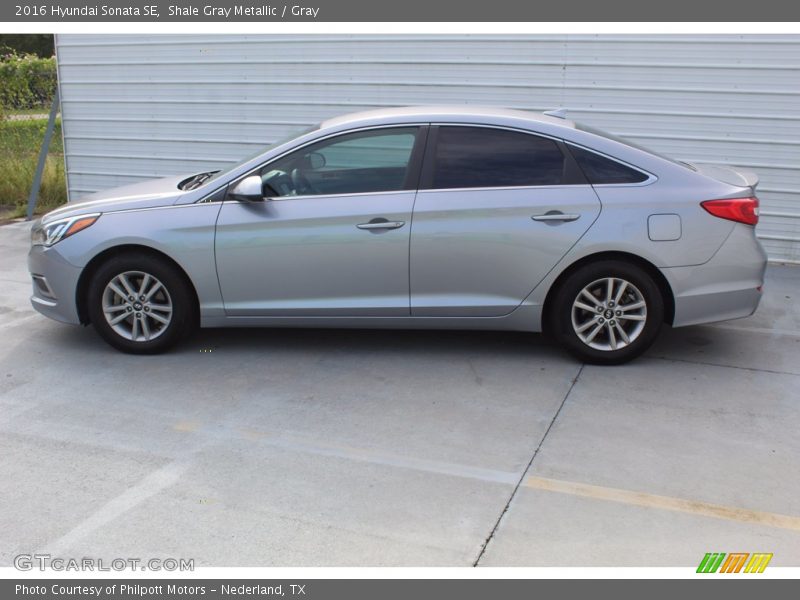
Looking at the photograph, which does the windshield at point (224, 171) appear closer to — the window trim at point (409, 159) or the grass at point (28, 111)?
the window trim at point (409, 159)

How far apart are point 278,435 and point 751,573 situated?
241 cm

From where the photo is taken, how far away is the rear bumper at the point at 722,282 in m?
5.39

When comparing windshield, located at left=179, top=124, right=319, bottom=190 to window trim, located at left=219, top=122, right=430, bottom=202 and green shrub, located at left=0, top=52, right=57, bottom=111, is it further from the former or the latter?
green shrub, located at left=0, top=52, right=57, bottom=111

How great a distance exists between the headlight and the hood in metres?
0.06

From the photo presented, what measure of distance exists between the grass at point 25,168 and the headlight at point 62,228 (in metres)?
5.35

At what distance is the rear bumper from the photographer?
5387 mm

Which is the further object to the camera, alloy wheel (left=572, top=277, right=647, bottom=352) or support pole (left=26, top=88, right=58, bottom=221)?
support pole (left=26, top=88, right=58, bottom=221)

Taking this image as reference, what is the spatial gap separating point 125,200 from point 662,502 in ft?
13.0

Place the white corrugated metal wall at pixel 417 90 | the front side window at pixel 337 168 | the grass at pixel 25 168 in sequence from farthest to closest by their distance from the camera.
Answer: the grass at pixel 25 168, the white corrugated metal wall at pixel 417 90, the front side window at pixel 337 168

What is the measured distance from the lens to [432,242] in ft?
17.8

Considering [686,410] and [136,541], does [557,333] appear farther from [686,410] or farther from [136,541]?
[136,541]

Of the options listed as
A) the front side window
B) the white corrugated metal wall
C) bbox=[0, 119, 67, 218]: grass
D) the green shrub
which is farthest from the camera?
the green shrub

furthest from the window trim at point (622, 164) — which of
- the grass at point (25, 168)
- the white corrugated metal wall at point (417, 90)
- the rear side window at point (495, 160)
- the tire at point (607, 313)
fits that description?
the grass at point (25, 168)

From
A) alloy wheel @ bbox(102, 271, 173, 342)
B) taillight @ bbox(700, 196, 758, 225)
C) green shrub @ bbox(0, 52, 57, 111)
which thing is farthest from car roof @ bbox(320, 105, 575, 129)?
green shrub @ bbox(0, 52, 57, 111)
